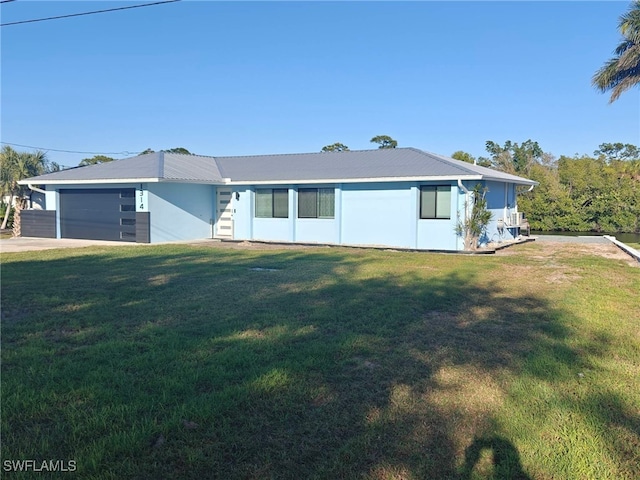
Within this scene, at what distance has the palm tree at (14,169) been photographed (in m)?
25.4

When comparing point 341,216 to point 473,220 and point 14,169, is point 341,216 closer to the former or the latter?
point 473,220

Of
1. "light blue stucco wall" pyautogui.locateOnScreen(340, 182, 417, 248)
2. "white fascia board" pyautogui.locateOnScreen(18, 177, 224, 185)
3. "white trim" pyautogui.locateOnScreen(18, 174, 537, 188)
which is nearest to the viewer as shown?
"white trim" pyautogui.locateOnScreen(18, 174, 537, 188)

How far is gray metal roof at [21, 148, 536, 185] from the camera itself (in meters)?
18.2

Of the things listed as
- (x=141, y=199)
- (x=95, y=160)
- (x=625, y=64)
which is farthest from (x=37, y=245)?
(x=95, y=160)

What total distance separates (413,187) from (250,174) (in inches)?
286

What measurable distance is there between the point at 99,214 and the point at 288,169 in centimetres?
775

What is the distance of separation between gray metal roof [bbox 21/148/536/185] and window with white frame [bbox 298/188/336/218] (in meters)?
0.56

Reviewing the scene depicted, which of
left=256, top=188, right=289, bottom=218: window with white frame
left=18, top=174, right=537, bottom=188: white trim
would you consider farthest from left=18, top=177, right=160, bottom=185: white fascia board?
left=256, top=188, right=289, bottom=218: window with white frame

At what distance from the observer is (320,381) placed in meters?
4.50

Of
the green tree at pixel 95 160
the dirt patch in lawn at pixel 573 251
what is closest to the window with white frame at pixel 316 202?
the dirt patch in lawn at pixel 573 251

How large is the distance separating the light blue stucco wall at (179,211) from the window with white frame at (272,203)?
245 centimetres

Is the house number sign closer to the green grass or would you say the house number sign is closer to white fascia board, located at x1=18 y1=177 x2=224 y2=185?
white fascia board, located at x1=18 y1=177 x2=224 y2=185

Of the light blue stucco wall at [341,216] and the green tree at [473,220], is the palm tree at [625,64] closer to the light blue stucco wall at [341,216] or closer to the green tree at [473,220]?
the light blue stucco wall at [341,216]

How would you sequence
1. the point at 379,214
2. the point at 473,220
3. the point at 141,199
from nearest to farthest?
the point at 473,220
the point at 379,214
the point at 141,199
